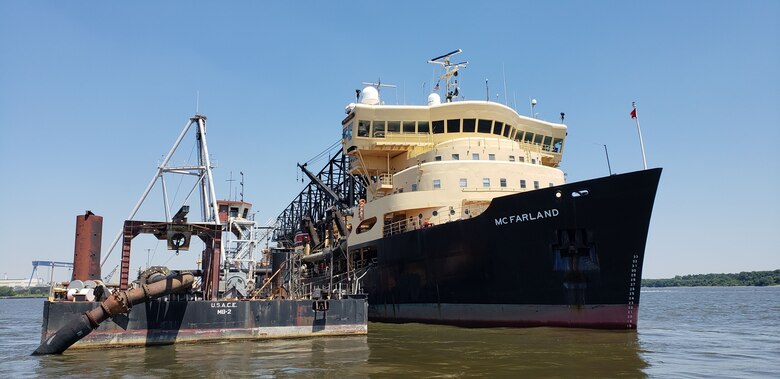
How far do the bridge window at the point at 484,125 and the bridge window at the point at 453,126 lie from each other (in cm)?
109

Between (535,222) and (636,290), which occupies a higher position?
(535,222)

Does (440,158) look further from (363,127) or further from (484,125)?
(363,127)

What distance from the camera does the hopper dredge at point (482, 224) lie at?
19.8m

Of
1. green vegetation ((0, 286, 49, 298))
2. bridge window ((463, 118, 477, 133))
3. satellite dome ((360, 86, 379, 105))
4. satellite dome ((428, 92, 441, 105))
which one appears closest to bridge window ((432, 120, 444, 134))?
bridge window ((463, 118, 477, 133))

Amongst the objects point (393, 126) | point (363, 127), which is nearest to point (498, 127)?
point (393, 126)

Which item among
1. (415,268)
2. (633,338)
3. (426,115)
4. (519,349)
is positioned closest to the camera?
(519,349)

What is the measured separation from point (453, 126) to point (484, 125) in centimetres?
160

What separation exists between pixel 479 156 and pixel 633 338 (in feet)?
37.7

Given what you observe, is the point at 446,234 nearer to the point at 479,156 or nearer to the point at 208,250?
the point at 479,156

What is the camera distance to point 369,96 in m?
35.2

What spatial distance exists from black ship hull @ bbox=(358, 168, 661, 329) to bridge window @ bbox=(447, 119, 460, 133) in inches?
291

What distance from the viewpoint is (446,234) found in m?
23.3

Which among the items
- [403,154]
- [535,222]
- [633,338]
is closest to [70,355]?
[535,222]

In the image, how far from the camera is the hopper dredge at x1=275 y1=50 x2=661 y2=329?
19.8m
